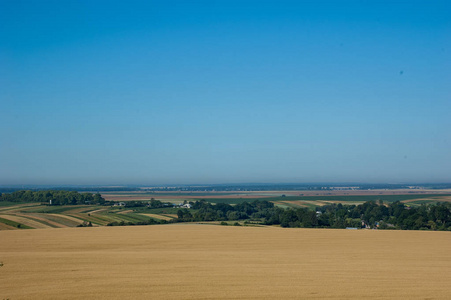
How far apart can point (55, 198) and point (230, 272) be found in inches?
2835

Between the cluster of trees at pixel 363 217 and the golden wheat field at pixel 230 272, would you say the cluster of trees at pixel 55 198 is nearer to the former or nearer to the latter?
the cluster of trees at pixel 363 217

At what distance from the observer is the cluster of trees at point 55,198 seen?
80.2m

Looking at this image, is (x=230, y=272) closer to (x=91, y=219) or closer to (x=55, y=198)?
(x=91, y=219)

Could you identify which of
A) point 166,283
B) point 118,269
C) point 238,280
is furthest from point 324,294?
point 118,269

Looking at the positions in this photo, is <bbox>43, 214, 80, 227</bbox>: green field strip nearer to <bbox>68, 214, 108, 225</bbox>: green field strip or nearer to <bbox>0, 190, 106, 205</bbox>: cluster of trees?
<bbox>68, 214, 108, 225</bbox>: green field strip

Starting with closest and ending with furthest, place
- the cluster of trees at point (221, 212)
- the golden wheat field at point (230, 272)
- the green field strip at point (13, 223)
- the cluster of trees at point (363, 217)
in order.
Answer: the golden wheat field at point (230, 272)
the green field strip at point (13, 223)
the cluster of trees at point (363, 217)
the cluster of trees at point (221, 212)

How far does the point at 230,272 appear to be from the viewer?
698 inches

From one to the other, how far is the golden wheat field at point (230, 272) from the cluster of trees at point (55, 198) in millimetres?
52720

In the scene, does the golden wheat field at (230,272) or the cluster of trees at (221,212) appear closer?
the golden wheat field at (230,272)

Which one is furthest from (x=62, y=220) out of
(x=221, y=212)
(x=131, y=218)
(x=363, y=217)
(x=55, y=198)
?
(x=363, y=217)

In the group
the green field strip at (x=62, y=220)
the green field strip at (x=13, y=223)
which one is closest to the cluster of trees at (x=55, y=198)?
the green field strip at (x=62, y=220)

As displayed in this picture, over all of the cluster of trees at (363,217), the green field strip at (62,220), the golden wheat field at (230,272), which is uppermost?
the golden wheat field at (230,272)

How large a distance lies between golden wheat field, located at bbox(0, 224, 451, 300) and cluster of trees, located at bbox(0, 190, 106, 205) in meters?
52.7

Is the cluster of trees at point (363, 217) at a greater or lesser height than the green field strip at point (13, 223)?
lesser
